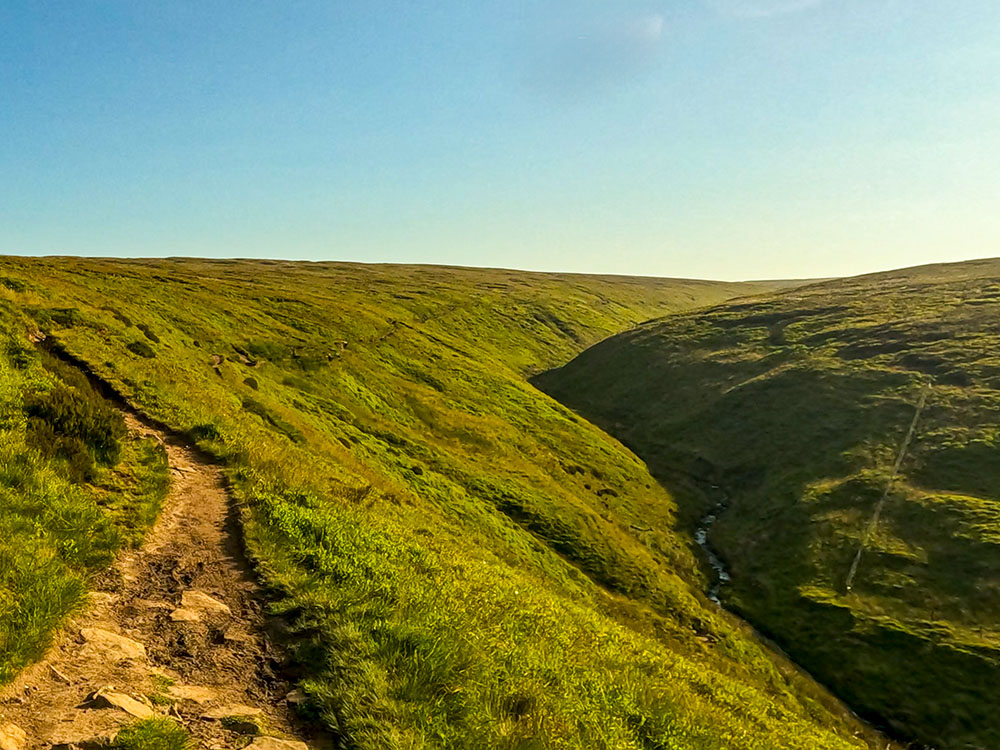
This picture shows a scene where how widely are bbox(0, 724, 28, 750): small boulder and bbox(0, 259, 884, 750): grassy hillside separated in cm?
324

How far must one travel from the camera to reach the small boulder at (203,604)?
10523mm

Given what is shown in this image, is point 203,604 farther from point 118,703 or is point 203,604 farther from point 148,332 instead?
point 148,332

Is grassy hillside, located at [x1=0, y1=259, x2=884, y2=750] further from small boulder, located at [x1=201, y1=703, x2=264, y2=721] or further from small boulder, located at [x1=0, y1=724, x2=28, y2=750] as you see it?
small boulder, located at [x1=0, y1=724, x2=28, y2=750]

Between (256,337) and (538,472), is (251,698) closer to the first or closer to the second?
(538,472)

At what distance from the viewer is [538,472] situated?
5622 cm

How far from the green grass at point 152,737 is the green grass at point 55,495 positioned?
186cm

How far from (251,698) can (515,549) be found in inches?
1114

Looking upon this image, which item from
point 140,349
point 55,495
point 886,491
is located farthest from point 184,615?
point 886,491

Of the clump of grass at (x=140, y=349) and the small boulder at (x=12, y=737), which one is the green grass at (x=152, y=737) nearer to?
the small boulder at (x=12, y=737)

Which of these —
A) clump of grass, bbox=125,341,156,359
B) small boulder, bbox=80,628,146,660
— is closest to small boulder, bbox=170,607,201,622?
small boulder, bbox=80,628,146,660

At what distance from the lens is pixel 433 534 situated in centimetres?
2273

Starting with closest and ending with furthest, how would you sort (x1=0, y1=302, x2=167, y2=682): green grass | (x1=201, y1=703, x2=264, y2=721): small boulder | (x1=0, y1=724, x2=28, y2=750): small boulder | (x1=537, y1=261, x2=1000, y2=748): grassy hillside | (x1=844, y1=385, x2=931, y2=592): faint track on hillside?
(x1=0, y1=724, x2=28, y2=750): small boulder
(x1=201, y1=703, x2=264, y2=721): small boulder
(x1=0, y1=302, x2=167, y2=682): green grass
(x1=537, y1=261, x2=1000, y2=748): grassy hillside
(x1=844, y1=385, x2=931, y2=592): faint track on hillside

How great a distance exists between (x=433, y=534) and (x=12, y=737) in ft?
54.0

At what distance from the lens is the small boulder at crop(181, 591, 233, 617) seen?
10523 millimetres
